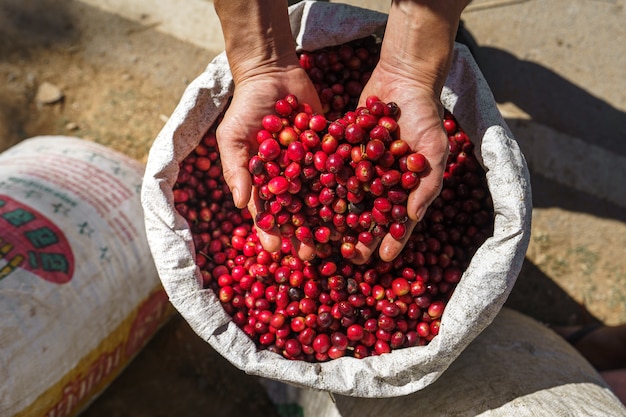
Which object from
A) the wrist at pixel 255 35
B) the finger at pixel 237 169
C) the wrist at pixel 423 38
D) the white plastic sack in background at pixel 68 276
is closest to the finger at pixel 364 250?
the finger at pixel 237 169

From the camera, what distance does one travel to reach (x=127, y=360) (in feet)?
9.43

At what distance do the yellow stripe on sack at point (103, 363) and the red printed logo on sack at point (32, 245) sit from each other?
0.42m

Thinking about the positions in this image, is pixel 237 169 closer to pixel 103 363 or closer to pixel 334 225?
pixel 334 225

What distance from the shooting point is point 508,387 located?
6.77ft

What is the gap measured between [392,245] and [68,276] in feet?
5.03

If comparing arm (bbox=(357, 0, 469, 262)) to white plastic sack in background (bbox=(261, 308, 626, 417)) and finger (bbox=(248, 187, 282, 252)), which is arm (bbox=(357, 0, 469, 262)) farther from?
white plastic sack in background (bbox=(261, 308, 626, 417))

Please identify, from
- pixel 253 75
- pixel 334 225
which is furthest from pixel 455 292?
pixel 253 75

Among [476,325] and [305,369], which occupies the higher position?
[476,325]

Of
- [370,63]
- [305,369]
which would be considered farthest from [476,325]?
[370,63]

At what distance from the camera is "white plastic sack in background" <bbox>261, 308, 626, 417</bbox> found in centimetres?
200

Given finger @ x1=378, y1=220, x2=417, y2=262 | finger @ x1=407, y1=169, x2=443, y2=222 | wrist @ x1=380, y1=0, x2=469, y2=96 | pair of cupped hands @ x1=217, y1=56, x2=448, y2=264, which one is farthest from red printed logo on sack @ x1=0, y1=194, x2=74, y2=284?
wrist @ x1=380, y1=0, x2=469, y2=96

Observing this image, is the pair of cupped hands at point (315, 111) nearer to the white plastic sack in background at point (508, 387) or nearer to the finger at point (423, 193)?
the finger at point (423, 193)

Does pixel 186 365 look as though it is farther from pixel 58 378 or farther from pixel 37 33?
pixel 37 33

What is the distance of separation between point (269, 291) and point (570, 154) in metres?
2.43
